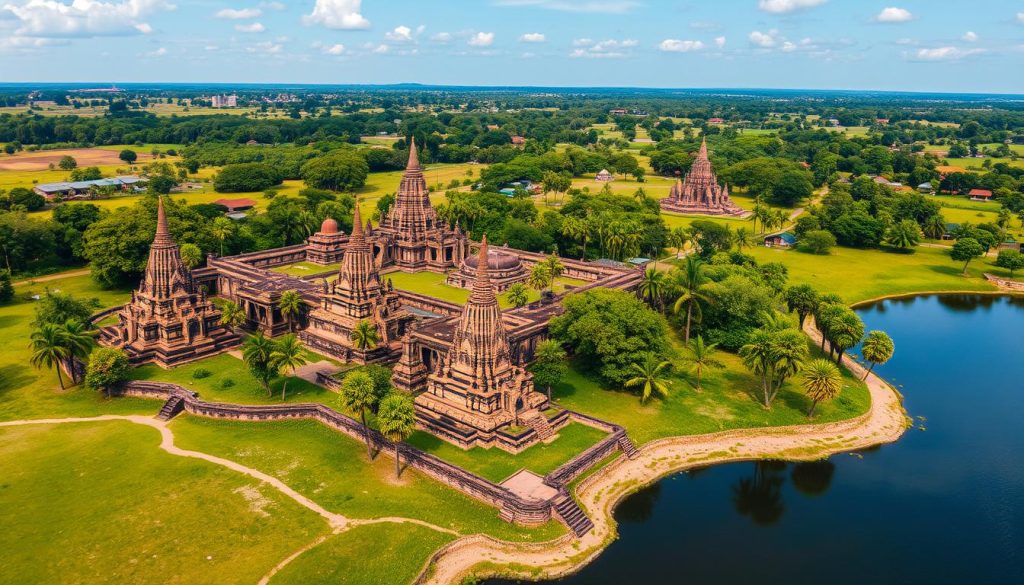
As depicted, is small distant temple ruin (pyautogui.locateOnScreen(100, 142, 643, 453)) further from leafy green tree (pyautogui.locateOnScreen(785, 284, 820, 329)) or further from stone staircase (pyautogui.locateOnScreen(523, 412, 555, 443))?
leafy green tree (pyautogui.locateOnScreen(785, 284, 820, 329))

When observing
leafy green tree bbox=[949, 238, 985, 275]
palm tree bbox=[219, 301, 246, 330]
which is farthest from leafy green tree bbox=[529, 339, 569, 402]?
leafy green tree bbox=[949, 238, 985, 275]

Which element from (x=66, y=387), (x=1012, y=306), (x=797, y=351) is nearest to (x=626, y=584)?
(x=797, y=351)

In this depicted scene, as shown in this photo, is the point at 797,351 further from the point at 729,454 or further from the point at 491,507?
the point at 491,507

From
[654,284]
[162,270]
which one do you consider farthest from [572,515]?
[162,270]

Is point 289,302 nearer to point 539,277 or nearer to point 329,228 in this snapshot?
point 539,277

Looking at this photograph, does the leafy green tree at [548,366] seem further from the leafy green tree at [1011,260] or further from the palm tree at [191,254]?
the leafy green tree at [1011,260]

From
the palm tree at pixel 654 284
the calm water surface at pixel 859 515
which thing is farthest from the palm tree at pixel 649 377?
the palm tree at pixel 654 284

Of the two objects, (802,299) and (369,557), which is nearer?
(369,557)
